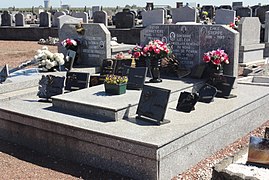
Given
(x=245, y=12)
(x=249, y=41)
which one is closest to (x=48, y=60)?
(x=249, y=41)

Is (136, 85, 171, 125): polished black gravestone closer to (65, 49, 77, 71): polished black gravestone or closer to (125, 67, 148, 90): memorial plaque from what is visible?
(125, 67, 148, 90): memorial plaque

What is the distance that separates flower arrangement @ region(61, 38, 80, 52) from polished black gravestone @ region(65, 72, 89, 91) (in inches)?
77.5

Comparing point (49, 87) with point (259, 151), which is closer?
point (259, 151)

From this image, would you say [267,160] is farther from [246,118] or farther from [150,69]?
[150,69]

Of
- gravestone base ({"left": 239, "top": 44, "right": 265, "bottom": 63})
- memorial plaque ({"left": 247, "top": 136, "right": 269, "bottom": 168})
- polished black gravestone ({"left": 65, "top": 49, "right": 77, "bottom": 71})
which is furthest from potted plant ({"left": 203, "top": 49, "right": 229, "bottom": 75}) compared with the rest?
gravestone base ({"left": 239, "top": 44, "right": 265, "bottom": 63})

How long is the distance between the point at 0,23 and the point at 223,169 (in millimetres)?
23315

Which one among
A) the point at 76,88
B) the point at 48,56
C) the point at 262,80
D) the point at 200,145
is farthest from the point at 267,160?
the point at 48,56

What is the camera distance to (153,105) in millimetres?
5215

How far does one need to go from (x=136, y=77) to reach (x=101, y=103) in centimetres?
127

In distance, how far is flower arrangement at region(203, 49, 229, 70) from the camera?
7008 mm

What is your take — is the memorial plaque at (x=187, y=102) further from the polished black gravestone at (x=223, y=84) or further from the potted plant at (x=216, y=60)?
the potted plant at (x=216, y=60)

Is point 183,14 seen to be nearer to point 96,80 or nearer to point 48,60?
point 48,60

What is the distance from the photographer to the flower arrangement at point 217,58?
7.01m

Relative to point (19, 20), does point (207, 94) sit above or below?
below
